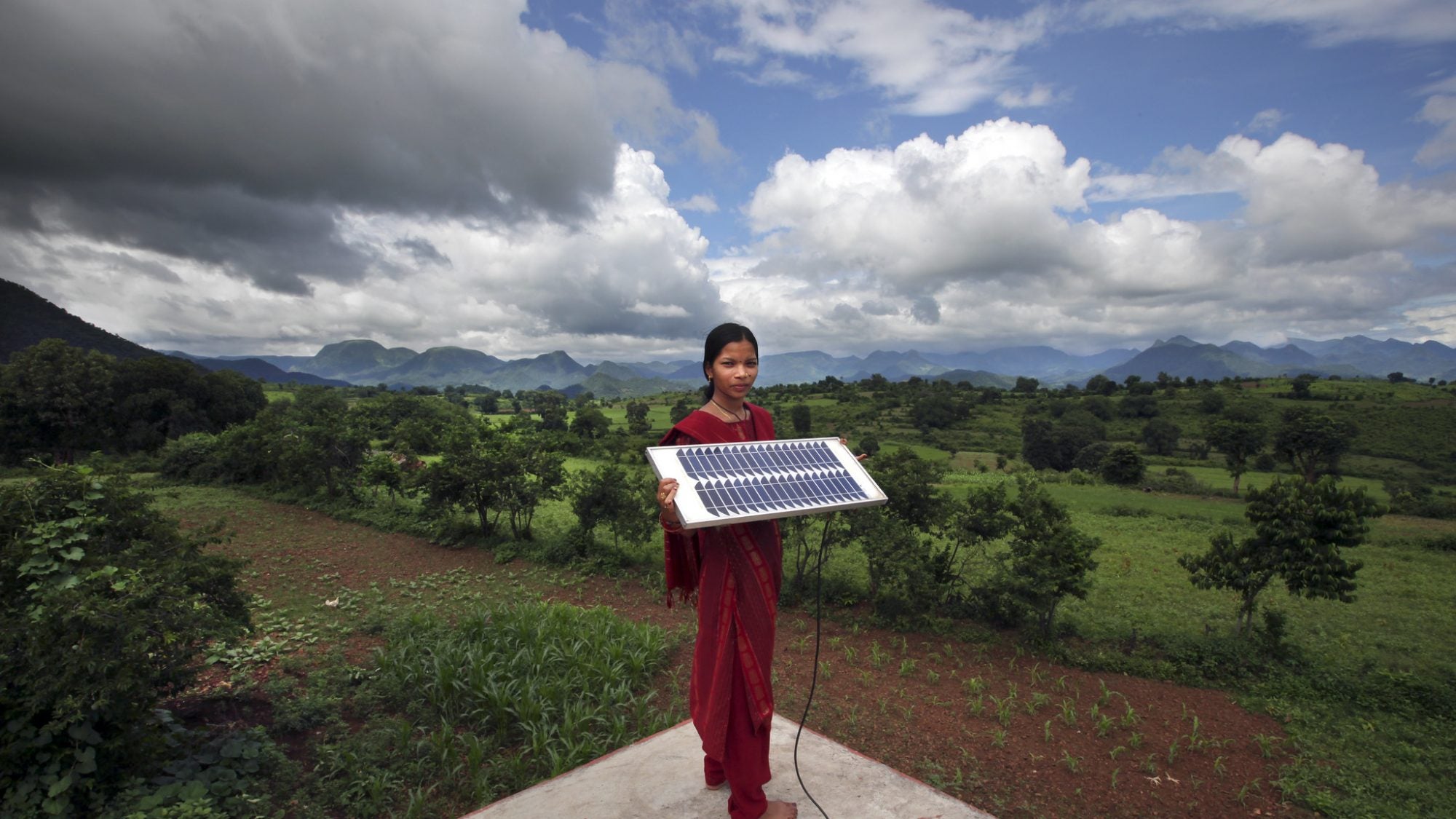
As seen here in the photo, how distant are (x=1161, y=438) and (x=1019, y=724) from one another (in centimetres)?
5837

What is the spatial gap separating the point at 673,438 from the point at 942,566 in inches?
239

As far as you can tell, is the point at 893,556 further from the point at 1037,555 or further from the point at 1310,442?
the point at 1310,442

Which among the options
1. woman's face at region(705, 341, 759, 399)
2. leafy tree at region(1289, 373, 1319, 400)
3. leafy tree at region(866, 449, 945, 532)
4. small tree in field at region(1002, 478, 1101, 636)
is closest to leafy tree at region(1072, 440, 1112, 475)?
leafy tree at region(1289, 373, 1319, 400)

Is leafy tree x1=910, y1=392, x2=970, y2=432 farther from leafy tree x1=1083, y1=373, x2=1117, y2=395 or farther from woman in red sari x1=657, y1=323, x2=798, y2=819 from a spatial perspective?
woman in red sari x1=657, y1=323, x2=798, y2=819

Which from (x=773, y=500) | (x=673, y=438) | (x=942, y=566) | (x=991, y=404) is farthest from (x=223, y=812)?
(x=991, y=404)

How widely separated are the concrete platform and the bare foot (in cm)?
13

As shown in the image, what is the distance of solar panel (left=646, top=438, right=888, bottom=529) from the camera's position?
252 centimetres

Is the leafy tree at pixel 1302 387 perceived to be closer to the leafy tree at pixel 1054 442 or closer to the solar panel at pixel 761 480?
the leafy tree at pixel 1054 442

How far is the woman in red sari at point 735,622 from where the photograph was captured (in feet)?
10.0

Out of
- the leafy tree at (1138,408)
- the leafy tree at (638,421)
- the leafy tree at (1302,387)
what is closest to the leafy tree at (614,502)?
the leafy tree at (638,421)

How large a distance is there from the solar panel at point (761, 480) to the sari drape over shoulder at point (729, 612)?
232 millimetres

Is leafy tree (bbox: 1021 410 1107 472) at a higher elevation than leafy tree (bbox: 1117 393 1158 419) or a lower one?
lower

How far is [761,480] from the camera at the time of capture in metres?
2.86

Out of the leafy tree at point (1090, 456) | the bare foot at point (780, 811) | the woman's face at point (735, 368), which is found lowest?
the leafy tree at point (1090, 456)
